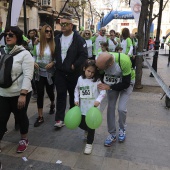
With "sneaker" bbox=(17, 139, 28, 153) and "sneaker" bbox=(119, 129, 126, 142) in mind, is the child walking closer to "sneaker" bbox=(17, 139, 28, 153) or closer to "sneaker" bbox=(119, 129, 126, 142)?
"sneaker" bbox=(119, 129, 126, 142)

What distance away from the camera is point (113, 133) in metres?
3.87

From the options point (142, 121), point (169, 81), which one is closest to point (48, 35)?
point (142, 121)

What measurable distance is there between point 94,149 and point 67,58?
1.57 m

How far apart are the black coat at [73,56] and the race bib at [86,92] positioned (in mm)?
821

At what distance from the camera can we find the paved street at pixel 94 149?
10.6 feet

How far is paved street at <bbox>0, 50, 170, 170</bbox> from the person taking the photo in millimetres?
3240

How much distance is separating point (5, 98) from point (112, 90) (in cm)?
154

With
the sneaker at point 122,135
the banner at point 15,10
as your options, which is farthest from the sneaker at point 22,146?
the banner at point 15,10

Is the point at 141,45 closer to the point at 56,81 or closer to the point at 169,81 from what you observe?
the point at 169,81

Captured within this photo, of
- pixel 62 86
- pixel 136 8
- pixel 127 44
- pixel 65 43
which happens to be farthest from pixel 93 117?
pixel 136 8

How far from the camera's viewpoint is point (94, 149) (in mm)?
3664

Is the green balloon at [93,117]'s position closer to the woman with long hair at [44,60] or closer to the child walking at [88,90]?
the child walking at [88,90]

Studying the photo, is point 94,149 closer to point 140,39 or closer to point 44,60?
point 44,60

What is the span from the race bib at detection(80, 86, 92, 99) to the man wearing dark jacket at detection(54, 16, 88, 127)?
798 mm
